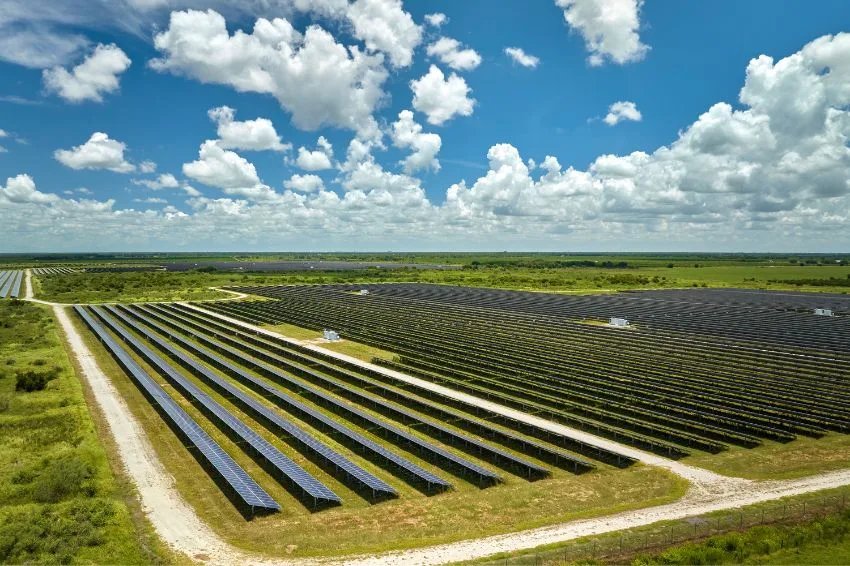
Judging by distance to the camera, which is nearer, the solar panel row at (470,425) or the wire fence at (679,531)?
the wire fence at (679,531)

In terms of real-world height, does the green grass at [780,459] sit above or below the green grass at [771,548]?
below

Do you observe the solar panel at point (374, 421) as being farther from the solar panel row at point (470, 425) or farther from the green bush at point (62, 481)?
the green bush at point (62, 481)

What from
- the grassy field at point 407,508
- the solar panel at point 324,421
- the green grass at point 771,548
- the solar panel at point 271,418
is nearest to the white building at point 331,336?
the solar panel at point 324,421

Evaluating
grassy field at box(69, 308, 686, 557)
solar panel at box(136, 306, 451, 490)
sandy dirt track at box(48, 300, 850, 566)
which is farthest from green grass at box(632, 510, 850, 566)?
solar panel at box(136, 306, 451, 490)

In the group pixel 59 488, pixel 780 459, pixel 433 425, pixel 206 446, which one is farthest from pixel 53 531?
pixel 780 459

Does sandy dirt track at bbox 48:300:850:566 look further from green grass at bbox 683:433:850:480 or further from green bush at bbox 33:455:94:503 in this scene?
green bush at bbox 33:455:94:503

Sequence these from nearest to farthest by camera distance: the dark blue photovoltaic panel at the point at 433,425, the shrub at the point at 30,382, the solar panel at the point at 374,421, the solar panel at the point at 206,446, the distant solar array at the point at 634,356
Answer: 1. the solar panel at the point at 206,446
2. the dark blue photovoltaic panel at the point at 433,425
3. the solar panel at the point at 374,421
4. the distant solar array at the point at 634,356
5. the shrub at the point at 30,382
